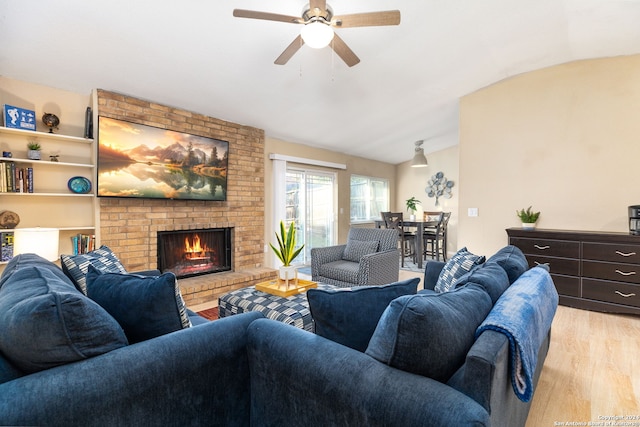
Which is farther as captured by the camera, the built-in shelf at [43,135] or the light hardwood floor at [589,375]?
the built-in shelf at [43,135]

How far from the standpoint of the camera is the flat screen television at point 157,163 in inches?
126

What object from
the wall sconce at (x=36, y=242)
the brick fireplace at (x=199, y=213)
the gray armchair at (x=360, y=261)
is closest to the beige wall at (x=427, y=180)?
the gray armchair at (x=360, y=261)

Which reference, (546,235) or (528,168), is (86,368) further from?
(528,168)

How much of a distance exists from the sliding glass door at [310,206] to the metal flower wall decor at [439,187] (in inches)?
102

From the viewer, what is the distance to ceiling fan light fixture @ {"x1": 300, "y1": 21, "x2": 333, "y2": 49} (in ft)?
6.69

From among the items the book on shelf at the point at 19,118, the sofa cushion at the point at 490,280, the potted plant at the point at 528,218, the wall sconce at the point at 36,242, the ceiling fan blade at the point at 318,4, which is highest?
the ceiling fan blade at the point at 318,4

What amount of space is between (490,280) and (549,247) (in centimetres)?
295

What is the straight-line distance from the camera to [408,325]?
0.92 m

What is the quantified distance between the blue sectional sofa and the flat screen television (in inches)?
88.4

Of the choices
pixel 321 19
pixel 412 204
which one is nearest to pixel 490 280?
pixel 321 19

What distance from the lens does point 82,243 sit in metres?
3.16

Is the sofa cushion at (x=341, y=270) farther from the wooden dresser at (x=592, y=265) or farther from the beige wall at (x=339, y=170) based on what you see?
the wooden dresser at (x=592, y=265)

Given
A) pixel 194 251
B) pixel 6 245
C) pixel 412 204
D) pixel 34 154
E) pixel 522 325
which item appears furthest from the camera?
pixel 412 204

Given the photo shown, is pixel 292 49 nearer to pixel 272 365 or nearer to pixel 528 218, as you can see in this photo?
pixel 272 365
